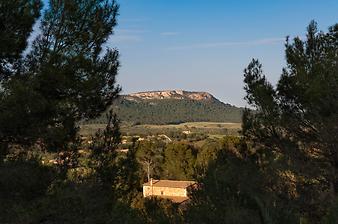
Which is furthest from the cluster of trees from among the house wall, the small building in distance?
the small building in distance

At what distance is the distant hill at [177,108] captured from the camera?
373 feet

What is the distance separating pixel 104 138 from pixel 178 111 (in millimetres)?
119262

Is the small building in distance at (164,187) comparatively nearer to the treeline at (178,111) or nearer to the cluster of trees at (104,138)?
the cluster of trees at (104,138)

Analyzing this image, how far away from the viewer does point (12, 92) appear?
6664 mm

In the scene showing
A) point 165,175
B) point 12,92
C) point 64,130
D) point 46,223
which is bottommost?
point 165,175

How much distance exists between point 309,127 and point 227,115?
115175 millimetres

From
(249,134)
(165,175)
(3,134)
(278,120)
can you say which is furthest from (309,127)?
(165,175)

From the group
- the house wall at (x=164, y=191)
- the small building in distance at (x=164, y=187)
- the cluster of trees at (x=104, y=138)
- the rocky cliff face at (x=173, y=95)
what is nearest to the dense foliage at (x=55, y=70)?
the cluster of trees at (x=104, y=138)

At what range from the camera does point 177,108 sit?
13175cm

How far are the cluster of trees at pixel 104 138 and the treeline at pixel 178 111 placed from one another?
90.0 m

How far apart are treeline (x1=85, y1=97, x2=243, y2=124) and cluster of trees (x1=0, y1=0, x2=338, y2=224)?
90.0m

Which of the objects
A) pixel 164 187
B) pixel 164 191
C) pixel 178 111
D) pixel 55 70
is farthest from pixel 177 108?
pixel 55 70

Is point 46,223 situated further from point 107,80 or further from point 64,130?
point 107,80

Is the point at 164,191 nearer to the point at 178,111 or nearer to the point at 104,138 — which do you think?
the point at 104,138
